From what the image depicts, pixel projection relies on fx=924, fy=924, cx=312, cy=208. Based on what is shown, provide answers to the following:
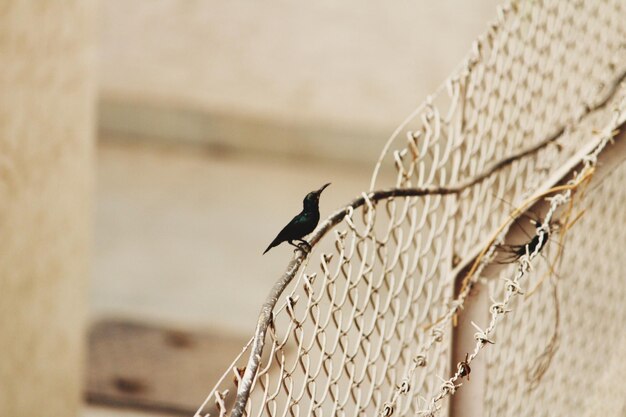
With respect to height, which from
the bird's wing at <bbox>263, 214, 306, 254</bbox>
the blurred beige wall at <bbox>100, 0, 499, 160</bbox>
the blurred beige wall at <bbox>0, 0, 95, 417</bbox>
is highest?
the blurred beige wall at <bbox>100, 0, 499, 160</bbox>

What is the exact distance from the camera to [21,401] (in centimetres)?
284

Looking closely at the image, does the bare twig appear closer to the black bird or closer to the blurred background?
the black bird

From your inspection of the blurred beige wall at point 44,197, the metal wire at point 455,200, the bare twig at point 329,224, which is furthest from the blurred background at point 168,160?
the bare twig at point 329,224

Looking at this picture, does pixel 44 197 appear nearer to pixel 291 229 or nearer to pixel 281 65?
pixel 291 229

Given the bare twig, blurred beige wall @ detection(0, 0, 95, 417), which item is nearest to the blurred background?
blurred beige wall @ detection(0, 0, 95, 417)

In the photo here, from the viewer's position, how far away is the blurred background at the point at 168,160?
2.77 meters

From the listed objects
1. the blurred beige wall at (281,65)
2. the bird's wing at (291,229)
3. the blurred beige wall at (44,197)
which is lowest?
the bird's wing at (291,229)

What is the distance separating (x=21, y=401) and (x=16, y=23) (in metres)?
1.15

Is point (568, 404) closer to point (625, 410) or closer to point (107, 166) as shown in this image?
point (625, 410)

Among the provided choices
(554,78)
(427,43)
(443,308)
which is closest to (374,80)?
(427,43)

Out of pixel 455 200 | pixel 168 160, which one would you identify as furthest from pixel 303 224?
pixel 168 160

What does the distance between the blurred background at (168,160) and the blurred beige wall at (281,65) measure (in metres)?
0.01

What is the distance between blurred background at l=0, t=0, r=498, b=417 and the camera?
2773mm

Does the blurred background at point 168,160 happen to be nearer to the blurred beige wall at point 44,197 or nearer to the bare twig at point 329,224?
the blurred beige wall at point 44,197
